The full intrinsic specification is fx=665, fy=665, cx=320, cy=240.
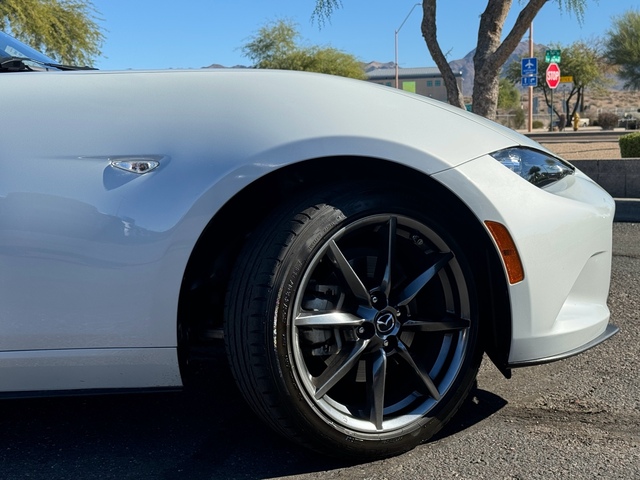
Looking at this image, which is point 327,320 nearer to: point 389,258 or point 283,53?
point 389,258

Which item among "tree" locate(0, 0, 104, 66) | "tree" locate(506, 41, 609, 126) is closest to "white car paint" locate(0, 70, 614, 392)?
"tree" locate(0, 0, 104, 66)

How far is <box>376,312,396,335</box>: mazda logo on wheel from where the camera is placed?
212 centimetres

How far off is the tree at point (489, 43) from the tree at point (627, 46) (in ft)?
123

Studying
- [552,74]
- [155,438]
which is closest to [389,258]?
[155,438]

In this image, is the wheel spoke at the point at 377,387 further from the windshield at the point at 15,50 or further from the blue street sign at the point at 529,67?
the blue street sign at the point at 529,67

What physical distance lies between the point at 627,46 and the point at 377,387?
1856 inches

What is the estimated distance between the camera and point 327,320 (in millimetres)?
2049

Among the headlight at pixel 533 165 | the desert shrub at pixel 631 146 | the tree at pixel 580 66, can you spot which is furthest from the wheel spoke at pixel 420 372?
the tree at pixel 580 66

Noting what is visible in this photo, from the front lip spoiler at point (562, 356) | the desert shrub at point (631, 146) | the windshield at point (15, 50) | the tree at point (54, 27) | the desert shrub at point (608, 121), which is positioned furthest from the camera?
the desert shrub at point (608, 121)

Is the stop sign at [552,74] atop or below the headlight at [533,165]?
atop

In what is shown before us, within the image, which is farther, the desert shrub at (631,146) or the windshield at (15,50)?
the desert shrub at (631,146)

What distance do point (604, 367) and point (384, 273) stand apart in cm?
139

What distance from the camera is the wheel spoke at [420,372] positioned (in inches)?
84.6

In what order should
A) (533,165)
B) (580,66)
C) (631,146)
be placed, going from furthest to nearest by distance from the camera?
(580,66) < (631,146) < (533,165)
